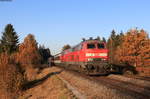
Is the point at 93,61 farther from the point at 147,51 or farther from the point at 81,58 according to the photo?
the point at 147,51

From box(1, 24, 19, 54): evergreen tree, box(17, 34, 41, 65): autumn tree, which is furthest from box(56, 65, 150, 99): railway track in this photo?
box(1, 24, 19, 54): evergreen tree

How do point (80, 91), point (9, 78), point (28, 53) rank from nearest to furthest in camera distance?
1. point (80, 91)
2. point (9, 78)
3. point (28, 53)

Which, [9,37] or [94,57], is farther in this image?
[9,37]

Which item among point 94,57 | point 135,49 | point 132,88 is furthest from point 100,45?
point 135,49

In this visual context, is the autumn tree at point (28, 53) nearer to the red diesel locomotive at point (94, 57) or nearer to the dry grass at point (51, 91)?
the dry grass at point (51, 91)

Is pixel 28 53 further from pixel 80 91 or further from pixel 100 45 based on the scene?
pixel 80 91

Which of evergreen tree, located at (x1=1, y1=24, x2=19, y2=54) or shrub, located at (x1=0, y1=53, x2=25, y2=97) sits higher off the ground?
evergreen tree, located at (x1=1, y1=24, x2=19, y2=54)

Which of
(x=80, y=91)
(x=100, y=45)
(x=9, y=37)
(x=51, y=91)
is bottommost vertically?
(x=51, y=91)

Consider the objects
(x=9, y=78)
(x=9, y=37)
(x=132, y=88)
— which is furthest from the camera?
(x=9, y=37)

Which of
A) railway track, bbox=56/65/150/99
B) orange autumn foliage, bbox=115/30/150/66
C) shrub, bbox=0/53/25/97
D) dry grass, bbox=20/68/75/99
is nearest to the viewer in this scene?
railway track, bbox=56/65/150/99

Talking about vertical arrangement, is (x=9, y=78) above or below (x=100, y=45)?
below

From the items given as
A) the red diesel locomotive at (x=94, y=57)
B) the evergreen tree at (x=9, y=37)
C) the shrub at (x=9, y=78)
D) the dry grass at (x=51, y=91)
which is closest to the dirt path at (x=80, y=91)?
the dry grass at (x=51, y=91)

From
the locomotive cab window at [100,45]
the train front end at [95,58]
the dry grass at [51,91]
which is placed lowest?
the dry grass at [51,91]

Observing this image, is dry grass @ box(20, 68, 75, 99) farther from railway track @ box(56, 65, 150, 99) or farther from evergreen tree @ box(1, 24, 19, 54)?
evergreen tree @ box(1, 24, 19, 54)
